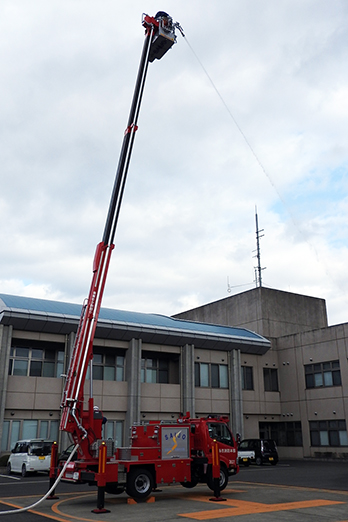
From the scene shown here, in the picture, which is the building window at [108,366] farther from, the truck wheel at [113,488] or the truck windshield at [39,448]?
the truck wheel at [113,488]

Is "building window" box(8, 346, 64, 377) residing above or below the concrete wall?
below

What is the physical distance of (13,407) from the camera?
31234 mm

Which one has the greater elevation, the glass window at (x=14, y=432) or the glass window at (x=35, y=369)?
the glass window at (x=35, y=369)

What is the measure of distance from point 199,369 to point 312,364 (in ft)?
31.1

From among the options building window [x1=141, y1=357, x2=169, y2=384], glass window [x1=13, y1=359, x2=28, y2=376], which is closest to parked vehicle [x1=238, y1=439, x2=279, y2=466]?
building window [x1=141, y1=357, x2=169, y2=384]

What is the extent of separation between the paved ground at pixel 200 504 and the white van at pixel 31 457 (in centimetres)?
390

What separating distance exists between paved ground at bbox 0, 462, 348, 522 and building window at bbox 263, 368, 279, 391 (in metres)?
21.4

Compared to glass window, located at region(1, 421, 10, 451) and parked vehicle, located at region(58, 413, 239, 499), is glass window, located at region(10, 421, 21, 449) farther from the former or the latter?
parked vehicle, located at region(58, 413, 239, 499)

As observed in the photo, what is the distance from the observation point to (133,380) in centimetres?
3516

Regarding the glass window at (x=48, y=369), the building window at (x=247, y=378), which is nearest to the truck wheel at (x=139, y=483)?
the glass window at (x=48, y=369)

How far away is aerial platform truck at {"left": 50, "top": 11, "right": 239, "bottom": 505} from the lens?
15.4 meters

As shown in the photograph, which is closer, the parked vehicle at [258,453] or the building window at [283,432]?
the parked vehicle at [258,453]

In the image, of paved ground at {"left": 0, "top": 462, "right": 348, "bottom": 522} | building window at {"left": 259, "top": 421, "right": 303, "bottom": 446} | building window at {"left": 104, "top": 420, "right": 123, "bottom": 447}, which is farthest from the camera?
building window at {"left": 259, "top": 421, "right": 303, "bottom": 446}

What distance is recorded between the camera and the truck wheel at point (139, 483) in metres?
15.4
